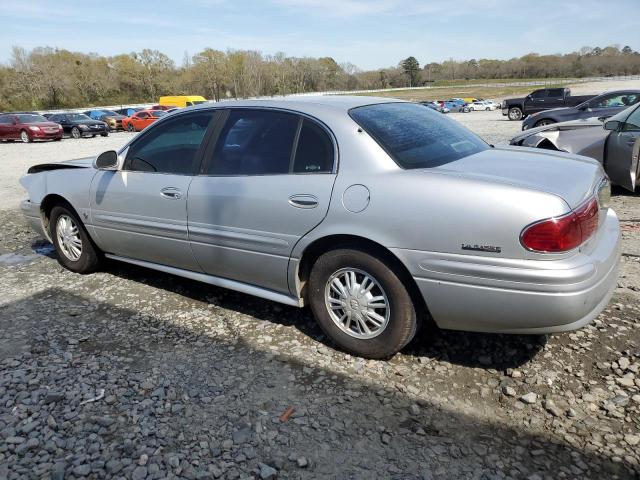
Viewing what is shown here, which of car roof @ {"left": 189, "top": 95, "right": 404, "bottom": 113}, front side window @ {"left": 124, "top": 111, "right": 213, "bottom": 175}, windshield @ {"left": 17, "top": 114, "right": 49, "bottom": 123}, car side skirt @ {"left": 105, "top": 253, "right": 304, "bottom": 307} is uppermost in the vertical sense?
car roof @ {"left": 189, "top": 95, "right": 404, "bottom": 113}

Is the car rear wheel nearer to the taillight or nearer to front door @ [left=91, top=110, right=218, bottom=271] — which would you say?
front door @ [left=91, top=110, right=218, bottom=271]

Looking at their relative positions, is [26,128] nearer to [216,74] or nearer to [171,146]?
[171,146]

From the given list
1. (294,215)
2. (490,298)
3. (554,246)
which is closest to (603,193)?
(554,246)

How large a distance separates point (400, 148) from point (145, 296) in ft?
8.32

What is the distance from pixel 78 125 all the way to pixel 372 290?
27147mm

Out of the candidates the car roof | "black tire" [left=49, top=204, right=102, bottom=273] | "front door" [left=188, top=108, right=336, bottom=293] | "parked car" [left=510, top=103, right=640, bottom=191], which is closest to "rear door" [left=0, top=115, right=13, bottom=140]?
"black tire" [left=49, top=204, right=102, bottom=273]

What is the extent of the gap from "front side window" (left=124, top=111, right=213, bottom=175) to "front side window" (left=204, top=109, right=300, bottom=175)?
23cm

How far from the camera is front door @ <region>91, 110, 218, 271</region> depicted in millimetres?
3740

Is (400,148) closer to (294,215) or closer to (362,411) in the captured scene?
(294,215)

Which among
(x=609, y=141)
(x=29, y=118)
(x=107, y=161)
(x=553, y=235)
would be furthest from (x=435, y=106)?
(x=553, y=235)

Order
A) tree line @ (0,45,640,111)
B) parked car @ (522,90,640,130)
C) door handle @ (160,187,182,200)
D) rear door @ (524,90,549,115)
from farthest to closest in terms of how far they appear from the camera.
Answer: tree line @ (0,45,640,111) < rear door @ (524,90,549,115) < parked car @ (522,90,640,130) < door handle @ (160,187,182,200)

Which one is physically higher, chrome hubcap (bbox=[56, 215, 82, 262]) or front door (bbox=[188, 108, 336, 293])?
front door (bbox=[188, 108, 336, 293])

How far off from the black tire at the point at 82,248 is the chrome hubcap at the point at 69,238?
0.6 inches

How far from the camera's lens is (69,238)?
4.76 meters
